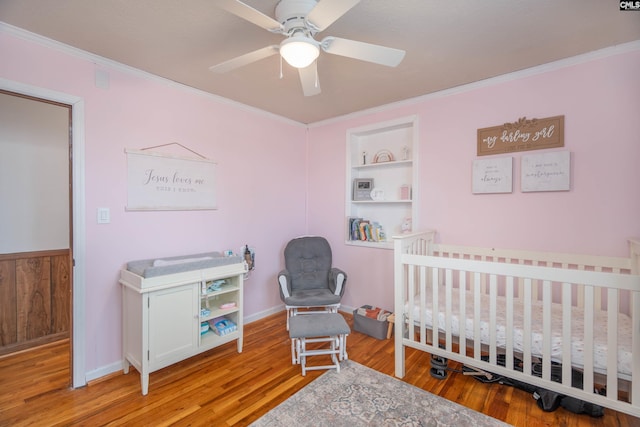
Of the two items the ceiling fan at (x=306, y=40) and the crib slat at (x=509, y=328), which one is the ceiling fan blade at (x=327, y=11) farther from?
the crib slat at (x=509, y=328)

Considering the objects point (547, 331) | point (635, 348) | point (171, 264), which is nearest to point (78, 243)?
point (171, 264)

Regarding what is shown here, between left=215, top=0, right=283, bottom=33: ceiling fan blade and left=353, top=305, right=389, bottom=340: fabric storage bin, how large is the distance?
2.57 m

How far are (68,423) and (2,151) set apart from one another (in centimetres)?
247

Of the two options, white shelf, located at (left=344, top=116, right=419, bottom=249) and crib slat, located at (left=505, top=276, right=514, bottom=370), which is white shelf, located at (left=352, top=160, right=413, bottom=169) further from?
crib slat, located at (left=505, top=276, right=514, bottom=370)

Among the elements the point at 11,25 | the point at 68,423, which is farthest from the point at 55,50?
the point at 68,423

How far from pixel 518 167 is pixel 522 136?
256 millimetres

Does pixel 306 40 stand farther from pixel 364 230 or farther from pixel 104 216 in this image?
pixel 364 230

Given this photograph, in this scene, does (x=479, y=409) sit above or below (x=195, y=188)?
below

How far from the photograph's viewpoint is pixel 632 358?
149 centimetres

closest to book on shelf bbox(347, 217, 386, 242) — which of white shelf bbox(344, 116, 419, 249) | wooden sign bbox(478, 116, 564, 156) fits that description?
white shelf bbox(344, 116, 419, 249)

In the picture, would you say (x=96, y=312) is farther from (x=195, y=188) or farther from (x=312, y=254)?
(x=312, y=254)

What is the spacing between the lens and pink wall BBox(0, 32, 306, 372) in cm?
211

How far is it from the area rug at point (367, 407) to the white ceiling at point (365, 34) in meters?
2.40

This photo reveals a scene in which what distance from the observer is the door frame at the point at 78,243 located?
206 centimetres
